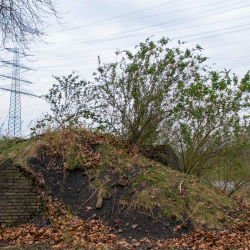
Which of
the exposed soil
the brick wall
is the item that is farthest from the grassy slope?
the brick wall

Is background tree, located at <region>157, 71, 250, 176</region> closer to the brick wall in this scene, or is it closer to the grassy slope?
the grassy slope

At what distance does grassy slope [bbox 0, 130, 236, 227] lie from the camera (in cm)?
697

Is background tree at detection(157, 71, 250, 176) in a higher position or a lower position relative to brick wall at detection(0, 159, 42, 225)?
higher

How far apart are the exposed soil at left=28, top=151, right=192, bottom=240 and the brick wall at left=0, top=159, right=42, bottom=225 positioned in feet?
1.81

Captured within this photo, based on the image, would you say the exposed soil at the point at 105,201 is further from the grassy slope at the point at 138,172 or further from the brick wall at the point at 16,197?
the brick wall at the point at 16,197

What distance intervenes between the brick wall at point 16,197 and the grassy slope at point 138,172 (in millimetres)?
1002

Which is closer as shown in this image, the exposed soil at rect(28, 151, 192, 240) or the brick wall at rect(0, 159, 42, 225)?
the exposed soil at rect(28, 151, 192, 240)

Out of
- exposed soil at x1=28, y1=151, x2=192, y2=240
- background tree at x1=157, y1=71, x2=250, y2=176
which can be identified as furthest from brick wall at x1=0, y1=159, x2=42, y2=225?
background tree at x1=157, y1=71, x2=250, y2=176

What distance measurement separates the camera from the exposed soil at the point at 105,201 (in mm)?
6408

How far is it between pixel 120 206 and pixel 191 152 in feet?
14.0

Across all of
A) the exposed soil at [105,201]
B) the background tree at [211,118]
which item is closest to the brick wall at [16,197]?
the exposed soil at [105,201]

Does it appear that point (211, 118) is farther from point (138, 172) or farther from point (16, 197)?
point (16, 197)

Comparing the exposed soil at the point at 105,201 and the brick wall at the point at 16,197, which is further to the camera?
the brick wall at the point at 16,197

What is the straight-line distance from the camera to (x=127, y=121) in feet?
32.7
